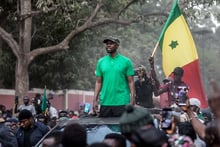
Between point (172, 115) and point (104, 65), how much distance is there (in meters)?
2.92

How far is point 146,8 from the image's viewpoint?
160 ft

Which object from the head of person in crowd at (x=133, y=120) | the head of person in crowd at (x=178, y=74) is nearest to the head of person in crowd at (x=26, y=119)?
the head of person in crowd at (x=178, y=74)

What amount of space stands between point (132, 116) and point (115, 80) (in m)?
3.49

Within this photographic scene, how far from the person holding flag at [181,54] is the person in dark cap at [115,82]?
1.67 m

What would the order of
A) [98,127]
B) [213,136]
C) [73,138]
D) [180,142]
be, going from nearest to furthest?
[213,136] → [180,142] → [73,138] → [98,127]

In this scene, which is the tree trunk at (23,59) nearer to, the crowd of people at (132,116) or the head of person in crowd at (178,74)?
the crowd of people at (132,116)

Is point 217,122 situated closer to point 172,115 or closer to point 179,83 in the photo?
point 172,115

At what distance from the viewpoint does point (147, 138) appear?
12.3 feet

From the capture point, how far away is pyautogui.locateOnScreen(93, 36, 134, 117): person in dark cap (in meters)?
7.39

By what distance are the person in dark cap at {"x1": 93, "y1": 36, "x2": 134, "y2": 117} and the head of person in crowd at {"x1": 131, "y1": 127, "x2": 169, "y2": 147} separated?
3.51m

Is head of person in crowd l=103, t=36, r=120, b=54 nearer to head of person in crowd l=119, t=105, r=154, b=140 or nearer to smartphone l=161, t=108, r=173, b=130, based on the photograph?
smartphone l=161, t=108, r=173, b=130

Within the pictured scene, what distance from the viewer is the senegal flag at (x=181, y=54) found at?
9.02m

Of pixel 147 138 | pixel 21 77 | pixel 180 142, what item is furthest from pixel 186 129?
pixel 21 77

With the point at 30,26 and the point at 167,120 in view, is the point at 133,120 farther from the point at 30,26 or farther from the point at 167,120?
the point at 30,26
